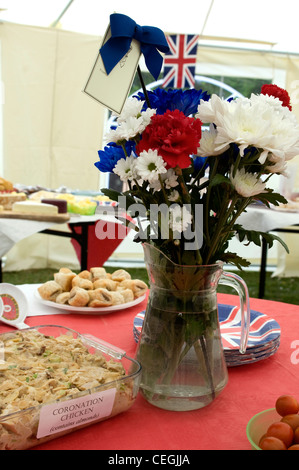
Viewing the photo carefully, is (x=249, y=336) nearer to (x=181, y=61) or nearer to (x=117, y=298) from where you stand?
(x=117, y=298)

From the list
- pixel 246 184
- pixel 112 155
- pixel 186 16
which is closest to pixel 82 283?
pixel 112 155

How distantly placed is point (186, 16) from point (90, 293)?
349cm

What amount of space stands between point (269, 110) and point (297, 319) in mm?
629

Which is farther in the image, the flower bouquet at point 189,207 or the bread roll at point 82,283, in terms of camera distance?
the bread roll at point 82,283

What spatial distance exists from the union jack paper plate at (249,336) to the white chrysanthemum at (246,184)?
0.31 m

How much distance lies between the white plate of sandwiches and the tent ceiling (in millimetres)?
3135

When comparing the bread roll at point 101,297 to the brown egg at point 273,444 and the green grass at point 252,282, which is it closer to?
the brown egg at point 273,444

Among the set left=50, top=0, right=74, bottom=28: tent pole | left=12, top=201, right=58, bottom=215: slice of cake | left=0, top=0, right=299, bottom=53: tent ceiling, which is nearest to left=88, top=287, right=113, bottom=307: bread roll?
left=12, top=201, right=58, bottom=215: slice of cake

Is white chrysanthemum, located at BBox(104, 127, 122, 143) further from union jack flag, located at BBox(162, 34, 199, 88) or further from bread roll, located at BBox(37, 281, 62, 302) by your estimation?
union jack flag, located at BBox(162, 34, 199, 88)

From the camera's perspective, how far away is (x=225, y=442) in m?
0.62

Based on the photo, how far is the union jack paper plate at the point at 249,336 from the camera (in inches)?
32.6

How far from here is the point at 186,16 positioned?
13.1 feet

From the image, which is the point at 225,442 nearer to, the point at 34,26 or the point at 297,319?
the point at 297,319

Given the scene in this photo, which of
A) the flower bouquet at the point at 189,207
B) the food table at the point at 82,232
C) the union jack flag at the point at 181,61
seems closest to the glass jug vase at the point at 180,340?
the flower bouquet at the point at 189,207
